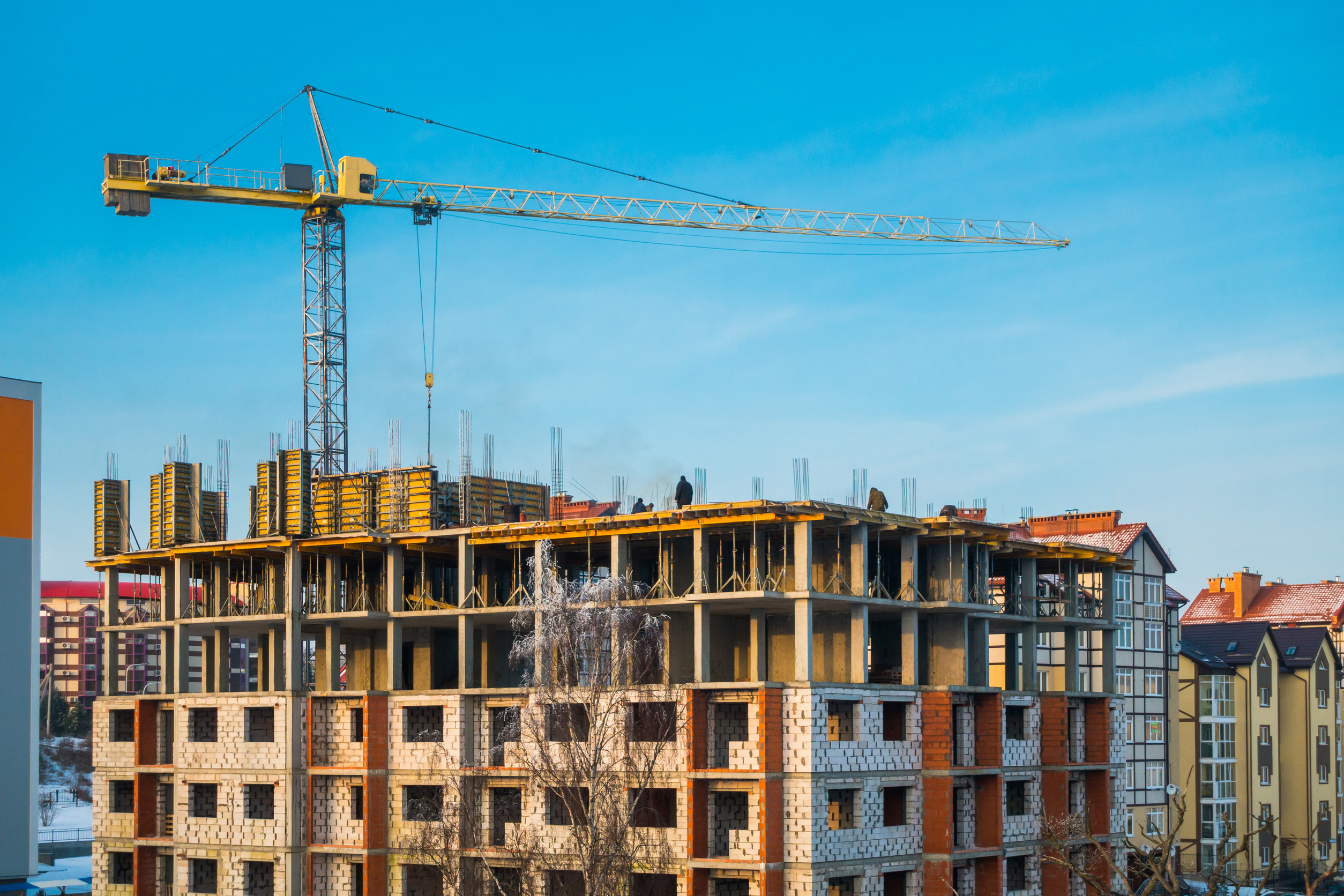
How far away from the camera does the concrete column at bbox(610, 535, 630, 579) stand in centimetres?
5269

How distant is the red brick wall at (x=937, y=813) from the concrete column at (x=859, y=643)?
3.99 metres

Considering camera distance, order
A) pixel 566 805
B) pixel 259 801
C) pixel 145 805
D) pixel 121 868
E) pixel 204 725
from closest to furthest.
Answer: pixel 566 805, pixel 259 801, pixel 204 725, pixel 145 805, pixel 121 868

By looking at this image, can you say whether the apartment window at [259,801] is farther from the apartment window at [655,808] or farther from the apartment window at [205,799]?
the apartment window at [655,808]

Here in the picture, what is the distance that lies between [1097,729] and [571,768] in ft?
73.9

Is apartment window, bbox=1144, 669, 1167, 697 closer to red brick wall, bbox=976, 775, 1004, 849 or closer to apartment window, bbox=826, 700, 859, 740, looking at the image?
red brick wall, bbox=976, 775, 1004, 849

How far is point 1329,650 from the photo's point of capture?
99.8 metres

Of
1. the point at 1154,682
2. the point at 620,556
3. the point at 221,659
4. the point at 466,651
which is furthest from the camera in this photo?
the point at 1154,682

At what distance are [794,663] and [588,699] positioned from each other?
791 centimetres

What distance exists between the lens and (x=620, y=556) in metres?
52.9

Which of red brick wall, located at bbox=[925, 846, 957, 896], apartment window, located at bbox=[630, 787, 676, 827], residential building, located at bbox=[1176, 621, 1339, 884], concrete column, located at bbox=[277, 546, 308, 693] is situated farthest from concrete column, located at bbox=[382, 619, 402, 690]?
residential building, located at bbox=[1176, 621, 1339, 884]

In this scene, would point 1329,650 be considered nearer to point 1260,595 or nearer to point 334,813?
point 1260,595

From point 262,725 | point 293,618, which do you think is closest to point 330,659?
point 293,618

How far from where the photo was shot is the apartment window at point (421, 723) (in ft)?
184

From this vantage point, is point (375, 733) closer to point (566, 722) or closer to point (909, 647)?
point (566, 722)
